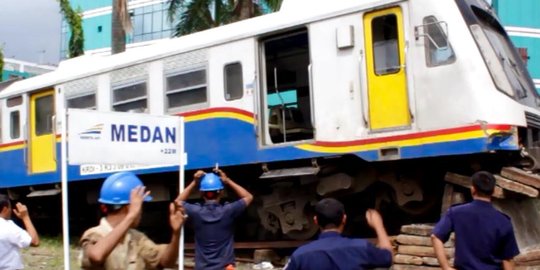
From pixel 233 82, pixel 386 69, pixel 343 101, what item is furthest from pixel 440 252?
pixel 233 82

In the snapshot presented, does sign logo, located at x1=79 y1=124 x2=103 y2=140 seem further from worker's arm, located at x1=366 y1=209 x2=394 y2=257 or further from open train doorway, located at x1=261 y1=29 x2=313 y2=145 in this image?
open train doorway, located at x1=261 y1=29 x2=313 y2=145

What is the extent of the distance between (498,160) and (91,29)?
3741 cm

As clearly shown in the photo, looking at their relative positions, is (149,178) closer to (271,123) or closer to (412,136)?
(271,123)

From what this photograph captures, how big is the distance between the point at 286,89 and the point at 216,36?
2041 millimetres

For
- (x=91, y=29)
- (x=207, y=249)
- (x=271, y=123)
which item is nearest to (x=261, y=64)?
(x=271, y=123)

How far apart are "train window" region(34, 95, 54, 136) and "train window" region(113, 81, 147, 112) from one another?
203cm

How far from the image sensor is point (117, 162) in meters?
6.19

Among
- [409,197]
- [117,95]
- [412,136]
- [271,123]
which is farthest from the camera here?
[117,95]

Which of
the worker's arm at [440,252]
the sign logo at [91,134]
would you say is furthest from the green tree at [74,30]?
the worker's arm at [440,252]

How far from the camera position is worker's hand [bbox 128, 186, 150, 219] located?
3998 mm

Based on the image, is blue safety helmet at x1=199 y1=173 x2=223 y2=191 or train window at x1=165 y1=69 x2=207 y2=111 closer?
blue safety helmet at x1=199 y1=173 x2=223 y2=191

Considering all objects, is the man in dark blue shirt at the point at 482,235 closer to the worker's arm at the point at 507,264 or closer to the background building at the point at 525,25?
the worker's arm at the point at 507,264

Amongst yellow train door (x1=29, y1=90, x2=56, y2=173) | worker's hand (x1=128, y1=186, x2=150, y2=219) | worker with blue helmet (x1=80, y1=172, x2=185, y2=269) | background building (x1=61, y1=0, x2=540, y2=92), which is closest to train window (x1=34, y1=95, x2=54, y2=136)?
yellow train door (x1=29, y1=90, x2=56, y2=173)

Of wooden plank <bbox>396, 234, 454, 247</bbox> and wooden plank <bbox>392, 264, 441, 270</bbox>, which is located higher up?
wooden plank <bbox>396, 234, 454, 247</bbox>
